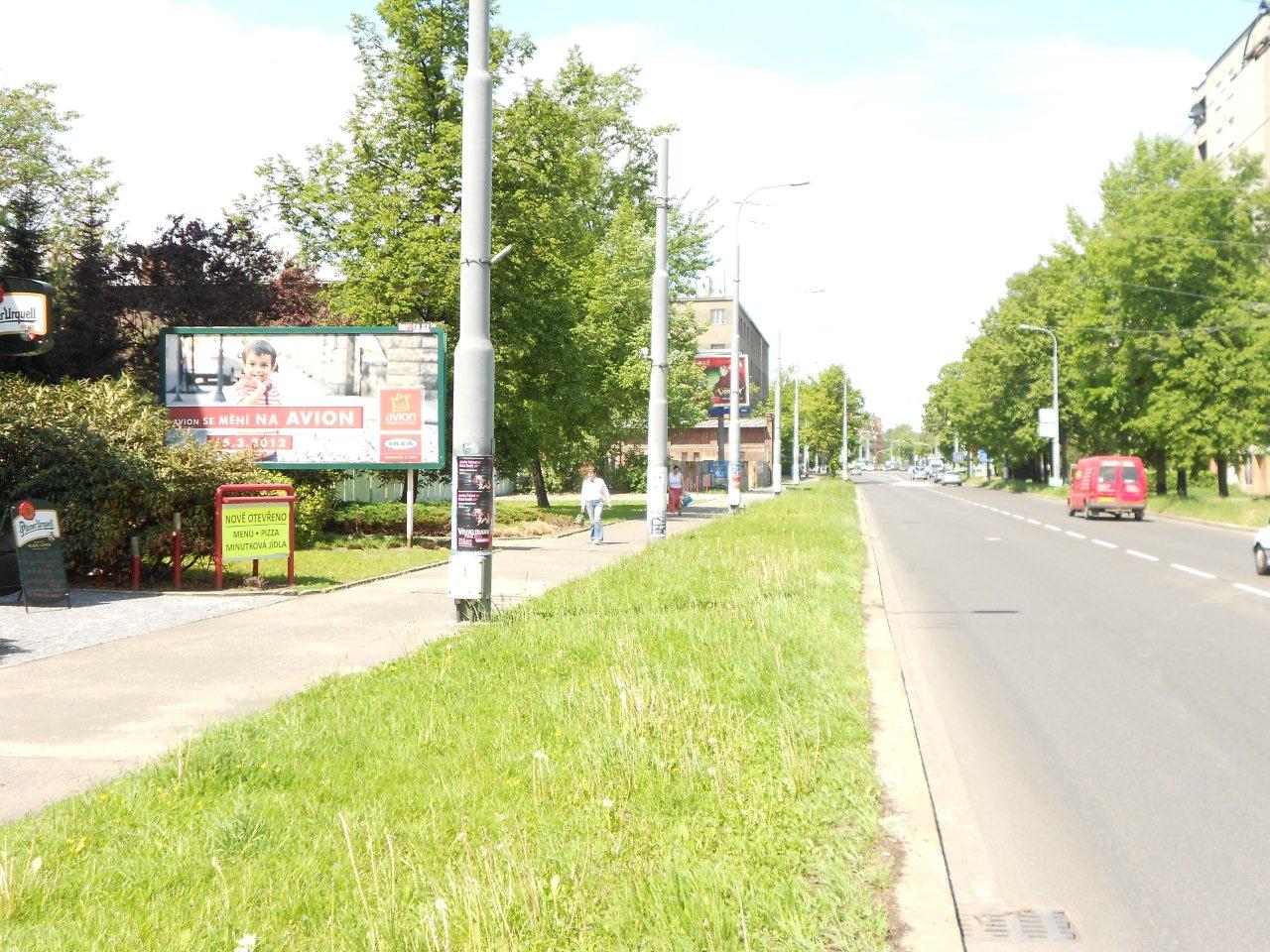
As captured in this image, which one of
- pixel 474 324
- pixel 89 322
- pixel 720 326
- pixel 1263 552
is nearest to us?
pixel 474 324

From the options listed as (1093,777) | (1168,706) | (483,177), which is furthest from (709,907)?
(483,177)

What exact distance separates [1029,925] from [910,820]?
1066 millimetres

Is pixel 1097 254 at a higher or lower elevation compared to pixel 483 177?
higher

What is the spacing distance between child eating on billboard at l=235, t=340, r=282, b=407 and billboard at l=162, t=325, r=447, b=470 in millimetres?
18

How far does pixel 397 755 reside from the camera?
5.80 meters

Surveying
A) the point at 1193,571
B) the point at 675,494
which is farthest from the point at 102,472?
the point at 675,494

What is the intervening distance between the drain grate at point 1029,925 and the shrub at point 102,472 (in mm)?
12485

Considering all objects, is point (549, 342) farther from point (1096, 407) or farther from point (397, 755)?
point (1096, 407)

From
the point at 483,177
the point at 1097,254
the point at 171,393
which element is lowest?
the point at 171,393

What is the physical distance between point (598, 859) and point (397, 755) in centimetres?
185

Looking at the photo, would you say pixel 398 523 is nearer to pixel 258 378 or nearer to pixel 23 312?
pixel 258 378

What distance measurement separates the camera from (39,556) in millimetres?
12484

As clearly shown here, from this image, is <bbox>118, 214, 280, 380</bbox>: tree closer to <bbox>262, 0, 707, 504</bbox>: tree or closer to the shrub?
<bbox>262, 0, 707, 504</bbox>: tree

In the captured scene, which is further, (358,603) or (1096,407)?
(1096,407)
